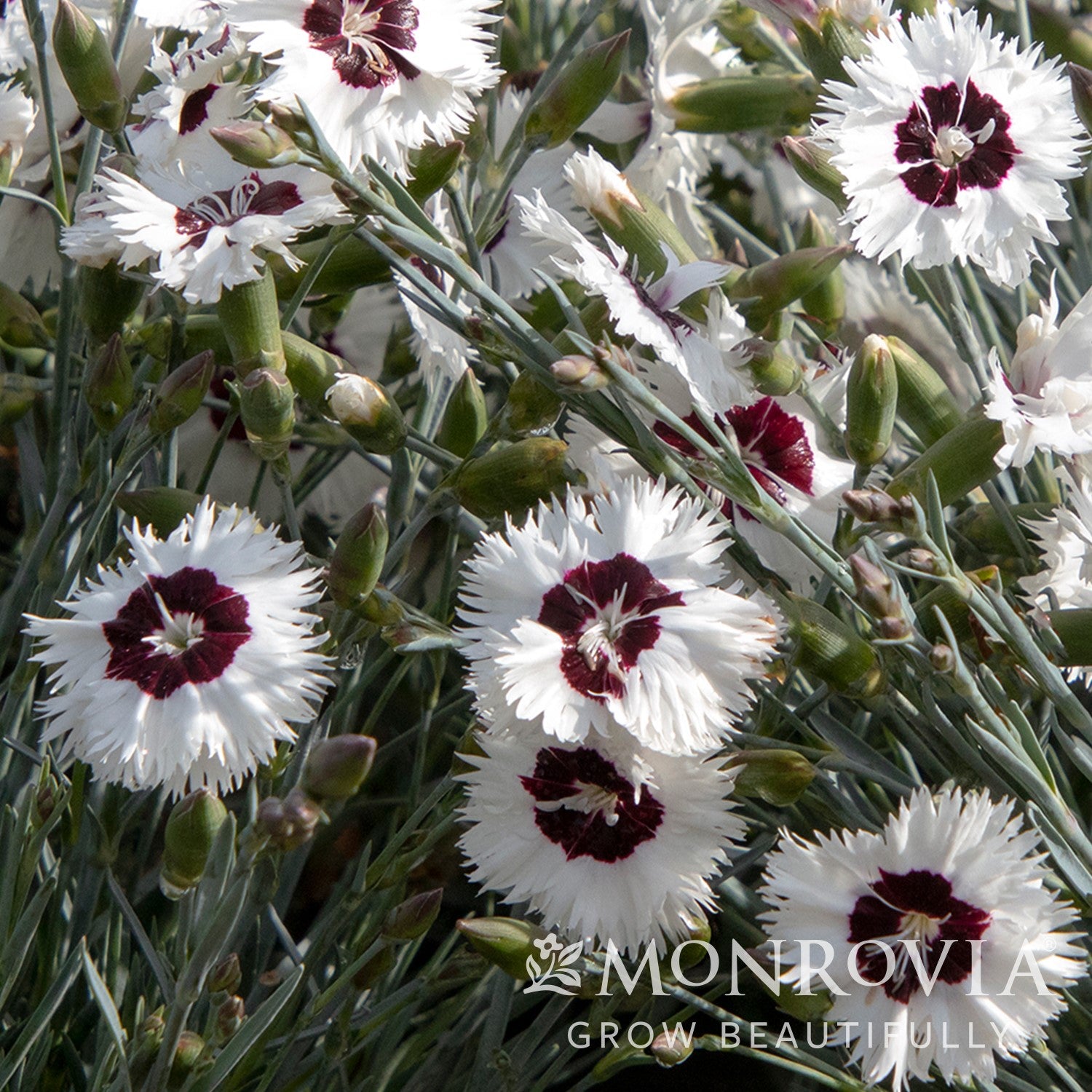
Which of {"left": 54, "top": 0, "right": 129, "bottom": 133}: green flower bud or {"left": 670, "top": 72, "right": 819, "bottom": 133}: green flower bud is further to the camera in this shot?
{"left": 670, "top": 72, "right": 819, "bottom": 133}: green flower bud

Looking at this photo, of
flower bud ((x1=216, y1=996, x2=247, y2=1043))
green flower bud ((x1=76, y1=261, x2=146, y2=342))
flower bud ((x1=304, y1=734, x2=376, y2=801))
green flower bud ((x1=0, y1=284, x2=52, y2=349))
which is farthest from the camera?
green flower bud ((x1=0, y1=284, x2=52, y2=349))

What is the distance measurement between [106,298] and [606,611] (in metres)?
0.34

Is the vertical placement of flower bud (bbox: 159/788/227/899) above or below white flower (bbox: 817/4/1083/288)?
below

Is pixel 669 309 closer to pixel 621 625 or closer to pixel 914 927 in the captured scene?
pixel 621 625

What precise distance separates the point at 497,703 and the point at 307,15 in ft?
1.20

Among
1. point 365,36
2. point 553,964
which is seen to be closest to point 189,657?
point 553,964

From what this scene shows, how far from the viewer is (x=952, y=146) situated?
2.01 ft

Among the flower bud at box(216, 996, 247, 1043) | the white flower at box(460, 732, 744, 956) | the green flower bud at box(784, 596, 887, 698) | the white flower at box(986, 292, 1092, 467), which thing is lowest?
the flower bud at box(216, 996, 247, 1043)

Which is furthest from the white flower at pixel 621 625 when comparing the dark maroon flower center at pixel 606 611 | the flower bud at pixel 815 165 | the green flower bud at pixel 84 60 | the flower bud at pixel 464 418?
the green flower bud at pixel 84 60

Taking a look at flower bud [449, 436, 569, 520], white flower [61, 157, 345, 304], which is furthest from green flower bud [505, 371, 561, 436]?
white flower [61, 157, 345, 304]

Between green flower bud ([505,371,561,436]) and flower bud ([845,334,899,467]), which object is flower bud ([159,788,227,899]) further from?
flower bud ([845,334,899,467])

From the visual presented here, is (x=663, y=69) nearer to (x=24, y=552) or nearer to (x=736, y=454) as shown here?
(x=736, y=454)

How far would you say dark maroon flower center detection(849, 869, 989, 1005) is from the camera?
0.53 meters

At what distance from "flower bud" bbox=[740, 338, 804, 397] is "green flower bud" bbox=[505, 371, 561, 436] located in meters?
0.10
